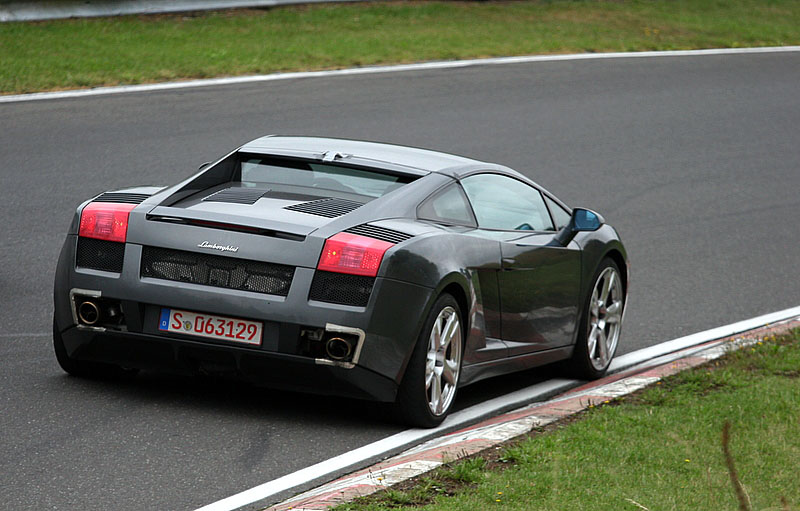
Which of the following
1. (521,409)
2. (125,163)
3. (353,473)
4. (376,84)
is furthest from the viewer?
(376,84)

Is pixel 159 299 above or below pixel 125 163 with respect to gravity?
above

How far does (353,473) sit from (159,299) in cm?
133

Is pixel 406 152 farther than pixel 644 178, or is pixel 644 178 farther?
pixel 644 178

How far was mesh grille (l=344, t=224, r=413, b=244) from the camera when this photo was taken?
6.13m

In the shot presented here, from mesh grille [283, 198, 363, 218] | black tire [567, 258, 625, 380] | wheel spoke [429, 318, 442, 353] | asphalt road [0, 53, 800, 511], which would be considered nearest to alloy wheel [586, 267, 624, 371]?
black tire [567, 258, 625, 380]

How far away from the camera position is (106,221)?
20.8ft

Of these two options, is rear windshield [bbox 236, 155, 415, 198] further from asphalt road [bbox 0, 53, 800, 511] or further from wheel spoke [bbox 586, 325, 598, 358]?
wheel spoke [bbox 586, 325, 598, 358]

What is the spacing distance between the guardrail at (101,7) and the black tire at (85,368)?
13.0 metres

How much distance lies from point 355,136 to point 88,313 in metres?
8.77

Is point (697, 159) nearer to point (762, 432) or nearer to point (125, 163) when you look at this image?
point (125, 163)

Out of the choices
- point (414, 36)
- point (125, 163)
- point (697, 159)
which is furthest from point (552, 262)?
point (414, 36)

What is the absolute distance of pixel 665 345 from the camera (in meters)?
9.27

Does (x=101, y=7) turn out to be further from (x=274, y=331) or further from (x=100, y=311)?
(x=274, y=331)

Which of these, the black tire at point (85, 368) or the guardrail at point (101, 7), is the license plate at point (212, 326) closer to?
the black tire at point (85, 368)
